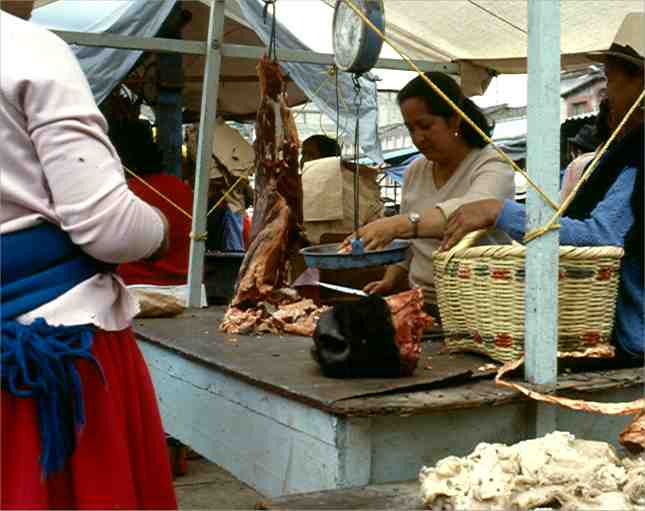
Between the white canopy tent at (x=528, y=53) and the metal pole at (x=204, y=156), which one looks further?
the metal pole at (x=204, y=156)

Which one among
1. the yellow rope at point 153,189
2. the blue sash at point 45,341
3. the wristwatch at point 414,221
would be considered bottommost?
the blue sash at point 45,341

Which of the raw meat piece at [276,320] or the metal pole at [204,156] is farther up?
the metal pole at [204,156]

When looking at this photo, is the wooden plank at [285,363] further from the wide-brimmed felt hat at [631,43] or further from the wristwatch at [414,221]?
the wide-brimmed felt hat at [631,43]

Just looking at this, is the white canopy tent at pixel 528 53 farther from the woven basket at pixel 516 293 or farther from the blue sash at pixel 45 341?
the blue sash at pixel 45 341

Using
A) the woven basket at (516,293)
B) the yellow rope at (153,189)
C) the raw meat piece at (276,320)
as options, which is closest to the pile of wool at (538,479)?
the woven basket at (516,293)

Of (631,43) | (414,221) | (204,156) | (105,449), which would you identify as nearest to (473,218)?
(414,221)

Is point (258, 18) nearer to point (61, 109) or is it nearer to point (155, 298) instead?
point (155, 298)

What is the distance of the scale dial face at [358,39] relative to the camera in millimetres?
3570

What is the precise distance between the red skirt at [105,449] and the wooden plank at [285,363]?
0.52 metres

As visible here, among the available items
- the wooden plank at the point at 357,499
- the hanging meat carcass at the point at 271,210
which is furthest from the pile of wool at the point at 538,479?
the hanging meat carcass at the point at 271,210

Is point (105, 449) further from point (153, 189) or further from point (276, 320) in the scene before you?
point (153, 189)

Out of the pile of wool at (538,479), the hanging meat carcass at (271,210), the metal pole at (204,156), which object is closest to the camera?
the pile of wool at (538,479)

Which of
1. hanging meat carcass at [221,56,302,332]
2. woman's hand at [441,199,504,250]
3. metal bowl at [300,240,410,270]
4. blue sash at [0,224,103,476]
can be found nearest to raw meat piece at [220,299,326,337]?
hanging meat carcass at [221,56,302,332]

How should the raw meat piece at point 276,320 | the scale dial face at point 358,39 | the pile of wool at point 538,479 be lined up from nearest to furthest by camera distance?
the pile of wool at point 538,479
the scale dial face at point 358,39
the raw meat piece at point 276,320
